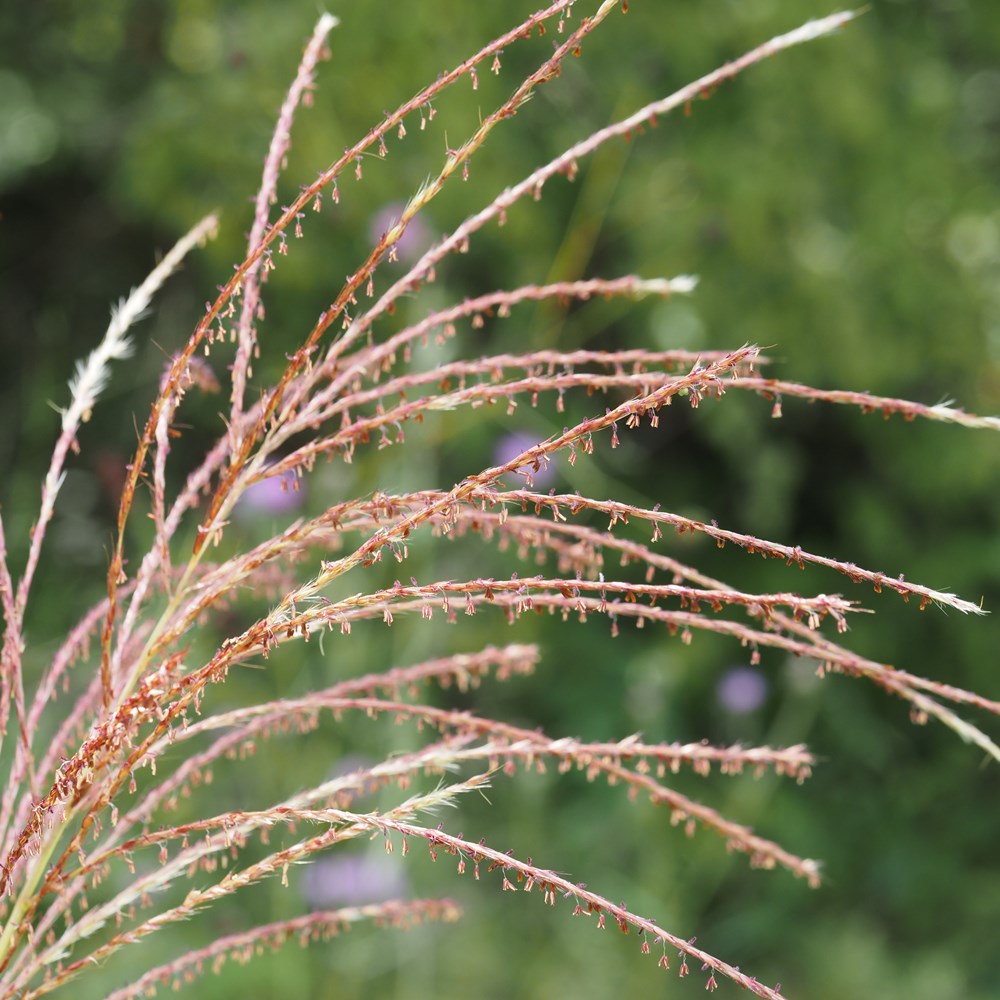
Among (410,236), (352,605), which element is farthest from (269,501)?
(352,605)

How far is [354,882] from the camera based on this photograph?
2863 mm

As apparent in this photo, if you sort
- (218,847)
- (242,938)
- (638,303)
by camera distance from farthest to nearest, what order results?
(638,303) → (242,938) → (218,847)

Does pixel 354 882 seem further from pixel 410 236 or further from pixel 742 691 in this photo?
pixel 410 236

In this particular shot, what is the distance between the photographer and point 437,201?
4.12m

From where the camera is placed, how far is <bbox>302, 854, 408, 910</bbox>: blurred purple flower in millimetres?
2822

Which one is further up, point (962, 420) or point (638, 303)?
point (638, 303)

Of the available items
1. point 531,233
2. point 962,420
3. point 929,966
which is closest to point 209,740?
point 531,233

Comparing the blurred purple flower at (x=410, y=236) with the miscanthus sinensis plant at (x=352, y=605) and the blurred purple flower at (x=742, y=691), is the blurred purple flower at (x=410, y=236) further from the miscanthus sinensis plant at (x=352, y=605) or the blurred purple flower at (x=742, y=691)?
the miscanthus sinensis plant at (x=352, y=605)

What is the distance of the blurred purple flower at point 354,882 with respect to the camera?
2.82m

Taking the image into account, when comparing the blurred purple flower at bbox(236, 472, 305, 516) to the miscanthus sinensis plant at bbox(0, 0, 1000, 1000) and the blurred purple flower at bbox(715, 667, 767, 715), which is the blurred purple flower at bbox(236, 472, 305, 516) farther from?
the miscanthus sinensis plant at bbox(0, 0, 1000, 1000)

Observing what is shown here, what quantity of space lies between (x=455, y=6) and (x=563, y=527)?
11.2 ft

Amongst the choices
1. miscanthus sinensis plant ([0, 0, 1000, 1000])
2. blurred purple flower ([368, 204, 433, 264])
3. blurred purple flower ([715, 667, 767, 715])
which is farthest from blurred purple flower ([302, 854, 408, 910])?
miscanthus sinensis plant ([0, 0, 1000, 1000])

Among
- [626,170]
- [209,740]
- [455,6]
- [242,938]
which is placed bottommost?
[242,938]

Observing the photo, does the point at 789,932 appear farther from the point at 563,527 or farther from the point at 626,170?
the point at 563,527
